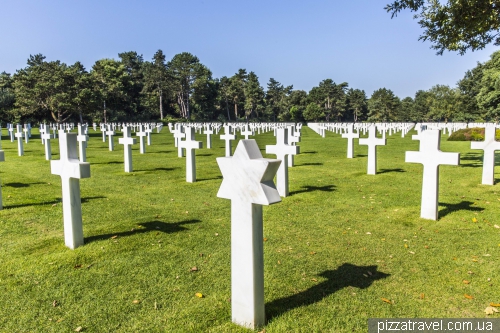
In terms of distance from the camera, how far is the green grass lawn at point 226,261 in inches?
138

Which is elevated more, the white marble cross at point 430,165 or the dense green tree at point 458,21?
the dense green tree at point 458,21

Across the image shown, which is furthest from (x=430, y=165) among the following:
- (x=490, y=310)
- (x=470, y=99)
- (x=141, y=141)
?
(x=470, y=99)

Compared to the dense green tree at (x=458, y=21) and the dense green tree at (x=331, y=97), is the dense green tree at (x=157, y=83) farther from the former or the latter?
the dense green tree at (x=458, y=21)

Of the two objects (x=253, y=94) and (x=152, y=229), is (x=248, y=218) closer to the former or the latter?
(x=152, y=229)

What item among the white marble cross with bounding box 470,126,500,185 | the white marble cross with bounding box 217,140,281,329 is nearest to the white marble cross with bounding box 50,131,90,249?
the white marble cross with bounding box 217,140,281,329

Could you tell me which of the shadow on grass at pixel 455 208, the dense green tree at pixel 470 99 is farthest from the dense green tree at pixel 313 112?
the shadow on grass at pixel 455 208

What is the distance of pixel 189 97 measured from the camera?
85.4 m

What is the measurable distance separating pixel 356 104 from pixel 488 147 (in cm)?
10435

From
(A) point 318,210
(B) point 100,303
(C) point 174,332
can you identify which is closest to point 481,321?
(C) point 174,332

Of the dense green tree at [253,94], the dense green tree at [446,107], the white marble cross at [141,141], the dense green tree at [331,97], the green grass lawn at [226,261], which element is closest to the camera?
the green grass lawn at [226,261]

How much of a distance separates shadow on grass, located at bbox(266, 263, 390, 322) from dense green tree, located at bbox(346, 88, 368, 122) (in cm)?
11004

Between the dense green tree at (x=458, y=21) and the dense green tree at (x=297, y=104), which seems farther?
the dense green tree at (x=297, y=104)

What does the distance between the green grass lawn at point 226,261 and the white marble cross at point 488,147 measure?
32.3 inches

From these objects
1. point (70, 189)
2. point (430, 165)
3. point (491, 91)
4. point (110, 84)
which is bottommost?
point (70, 189)
